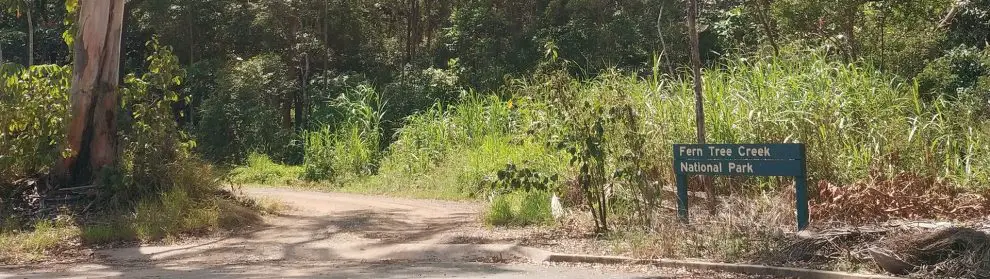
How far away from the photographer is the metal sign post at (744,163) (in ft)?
33.5

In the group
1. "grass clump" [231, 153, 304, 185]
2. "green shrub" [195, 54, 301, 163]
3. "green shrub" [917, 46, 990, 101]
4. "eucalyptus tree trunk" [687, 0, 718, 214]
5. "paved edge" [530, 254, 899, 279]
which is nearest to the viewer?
"paved edge" [530, 254, 899, 279]

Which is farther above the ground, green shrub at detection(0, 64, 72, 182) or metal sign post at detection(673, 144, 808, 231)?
green shrub at detection(0, 64, 72, 182)

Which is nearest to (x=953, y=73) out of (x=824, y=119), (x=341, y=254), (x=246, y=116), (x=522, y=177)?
(x=824, y=119)

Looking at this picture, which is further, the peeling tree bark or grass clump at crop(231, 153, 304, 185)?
Answer: grass clump at crop(231, 153, 304, 185)

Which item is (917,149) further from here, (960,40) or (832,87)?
(960,40)

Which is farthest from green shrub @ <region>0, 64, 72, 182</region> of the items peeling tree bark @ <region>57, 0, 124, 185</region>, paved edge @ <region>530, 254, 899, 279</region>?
paved edge @ <region>530, 254, 899, 279</region>

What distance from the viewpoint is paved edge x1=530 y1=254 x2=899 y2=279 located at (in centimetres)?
897

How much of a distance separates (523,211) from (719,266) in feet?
14.9

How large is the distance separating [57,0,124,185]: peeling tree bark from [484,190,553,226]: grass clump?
645 centimetres

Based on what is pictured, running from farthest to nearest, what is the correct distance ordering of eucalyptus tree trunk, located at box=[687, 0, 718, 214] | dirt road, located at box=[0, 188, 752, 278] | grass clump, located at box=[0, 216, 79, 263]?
grass clump, located at box=[0, 216, 79, 263]
eucalyptus tree trunk, located at box=[687, 0, 718, 214]
dirt road, located at box=[0, 188, 752, 278]

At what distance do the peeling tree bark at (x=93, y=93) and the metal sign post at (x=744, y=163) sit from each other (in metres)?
9.43

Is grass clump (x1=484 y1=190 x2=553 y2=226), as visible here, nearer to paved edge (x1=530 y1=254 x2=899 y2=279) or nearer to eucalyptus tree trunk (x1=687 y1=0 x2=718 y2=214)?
eucalyptus tree trunk (x1=687 y1=0 x2=718 y2=214)

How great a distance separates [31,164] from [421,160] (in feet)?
29.4

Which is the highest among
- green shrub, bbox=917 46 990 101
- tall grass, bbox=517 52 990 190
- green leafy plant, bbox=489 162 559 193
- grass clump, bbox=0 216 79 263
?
green shrub, bbox=917 46 990 101
